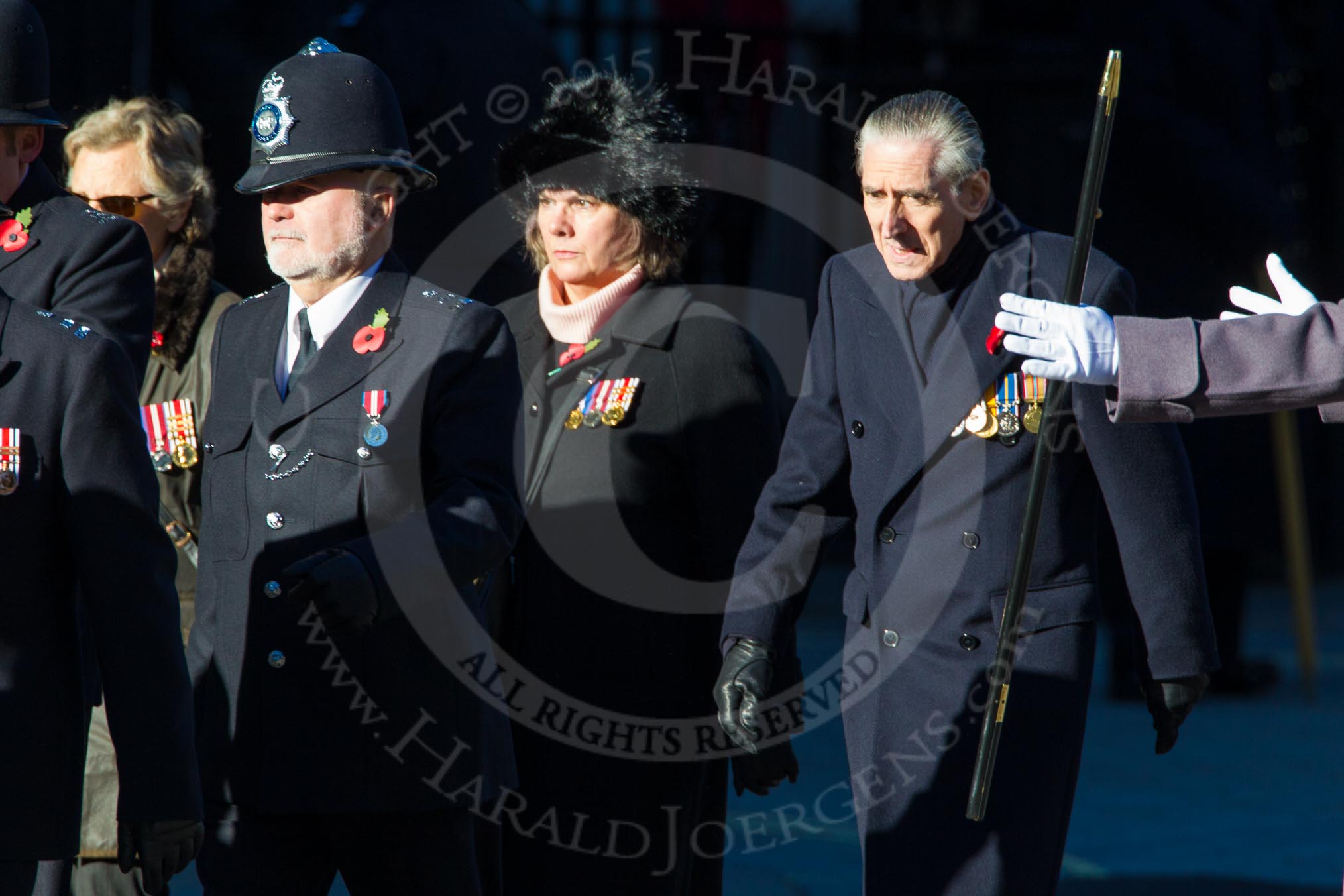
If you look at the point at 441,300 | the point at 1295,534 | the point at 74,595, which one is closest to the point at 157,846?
the point at 74,595

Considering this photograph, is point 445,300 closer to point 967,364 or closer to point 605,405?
point 605,405

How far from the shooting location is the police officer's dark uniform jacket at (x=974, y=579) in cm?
Answer: 311

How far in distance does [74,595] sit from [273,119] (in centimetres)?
86

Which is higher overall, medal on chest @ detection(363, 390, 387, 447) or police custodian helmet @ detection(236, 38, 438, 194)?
police custodian helmet @ detection(236, 38, 438, 194)

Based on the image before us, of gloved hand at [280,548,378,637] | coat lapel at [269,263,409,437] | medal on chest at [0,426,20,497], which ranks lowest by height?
gloved hand at [280,548,378,637]

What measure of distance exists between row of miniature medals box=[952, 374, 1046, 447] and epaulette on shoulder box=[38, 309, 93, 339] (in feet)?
4.67

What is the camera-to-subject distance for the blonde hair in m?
3.90

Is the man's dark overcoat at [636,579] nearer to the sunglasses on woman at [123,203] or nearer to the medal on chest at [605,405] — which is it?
the medal on chest at [605,405]

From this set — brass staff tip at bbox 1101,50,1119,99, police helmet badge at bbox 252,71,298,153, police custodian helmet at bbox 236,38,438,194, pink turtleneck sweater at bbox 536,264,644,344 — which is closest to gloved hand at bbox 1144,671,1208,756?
brass staff tip at bbox 1101,50,1119,99

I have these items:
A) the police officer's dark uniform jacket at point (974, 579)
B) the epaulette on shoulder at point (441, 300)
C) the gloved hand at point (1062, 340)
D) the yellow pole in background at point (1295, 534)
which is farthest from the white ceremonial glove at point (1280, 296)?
the yellow pole in background at point (1295, 534)

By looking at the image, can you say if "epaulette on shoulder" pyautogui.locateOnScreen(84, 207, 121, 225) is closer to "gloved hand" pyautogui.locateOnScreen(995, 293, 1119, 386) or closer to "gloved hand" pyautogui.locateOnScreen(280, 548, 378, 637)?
"gloved hand" pyautogui.locateOnScreen(280, 548, 378, 637)

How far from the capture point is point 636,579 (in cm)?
362

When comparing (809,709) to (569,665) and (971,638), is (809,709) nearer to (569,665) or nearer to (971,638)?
(569,665)

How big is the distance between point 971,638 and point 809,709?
11.7 feet
